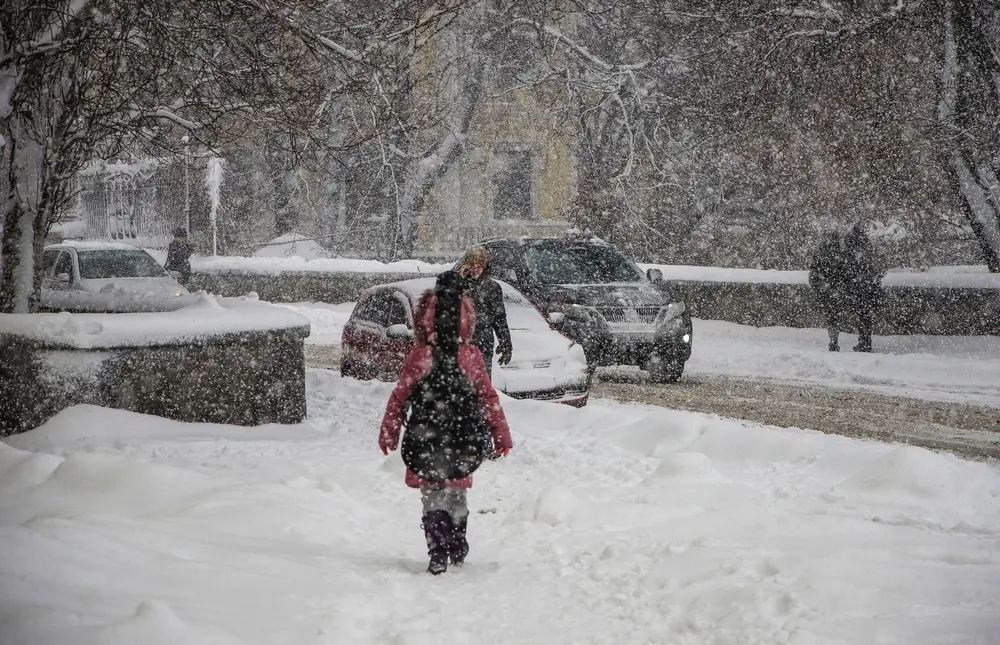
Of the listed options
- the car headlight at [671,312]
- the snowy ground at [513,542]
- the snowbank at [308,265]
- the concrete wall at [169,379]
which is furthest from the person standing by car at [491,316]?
the snowbank at [308,265]

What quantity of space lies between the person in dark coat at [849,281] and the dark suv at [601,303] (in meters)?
3.89

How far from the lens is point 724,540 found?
20.5 ft

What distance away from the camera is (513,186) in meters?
36.8

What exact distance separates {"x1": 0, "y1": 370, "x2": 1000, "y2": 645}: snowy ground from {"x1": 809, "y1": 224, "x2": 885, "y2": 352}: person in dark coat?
9.29 metres

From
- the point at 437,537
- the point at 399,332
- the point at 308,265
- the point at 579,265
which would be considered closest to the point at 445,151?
the point at 308,265

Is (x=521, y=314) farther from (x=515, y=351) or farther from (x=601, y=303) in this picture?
(x=601, y=303)

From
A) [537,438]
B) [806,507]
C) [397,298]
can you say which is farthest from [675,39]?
[806,507]

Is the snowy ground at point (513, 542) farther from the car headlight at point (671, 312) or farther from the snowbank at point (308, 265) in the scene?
the snowbank at point (308, 265)

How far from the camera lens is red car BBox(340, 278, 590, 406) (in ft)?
37.3

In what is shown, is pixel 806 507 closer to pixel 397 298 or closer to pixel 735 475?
pixel 735 475

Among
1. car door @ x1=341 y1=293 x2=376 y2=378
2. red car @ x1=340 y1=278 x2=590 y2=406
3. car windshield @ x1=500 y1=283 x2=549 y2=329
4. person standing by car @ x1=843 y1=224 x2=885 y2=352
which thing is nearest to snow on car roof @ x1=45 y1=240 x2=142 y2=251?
car door @ x1=341 y1=293 x2=376 y2=378

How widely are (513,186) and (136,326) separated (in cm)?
2845

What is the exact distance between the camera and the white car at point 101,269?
1805 cm

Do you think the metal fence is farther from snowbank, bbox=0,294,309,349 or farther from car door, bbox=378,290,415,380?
snowbank, bbox=0,294,309,349
